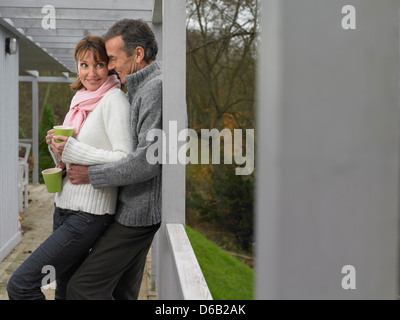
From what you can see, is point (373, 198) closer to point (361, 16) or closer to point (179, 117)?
point (361, 16)

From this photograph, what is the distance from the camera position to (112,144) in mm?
2129

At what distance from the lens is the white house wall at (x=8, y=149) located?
5387 millimetres

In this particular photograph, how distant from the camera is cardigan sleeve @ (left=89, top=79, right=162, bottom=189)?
2.01 m

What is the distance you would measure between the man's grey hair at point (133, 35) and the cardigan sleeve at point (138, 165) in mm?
237

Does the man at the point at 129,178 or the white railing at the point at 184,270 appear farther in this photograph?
the man at the point at 129,178

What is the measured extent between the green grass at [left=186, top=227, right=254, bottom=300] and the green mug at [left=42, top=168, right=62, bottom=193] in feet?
19.4

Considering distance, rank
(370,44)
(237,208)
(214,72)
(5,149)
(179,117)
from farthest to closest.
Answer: (214,72) < (237,208) < (5,149) < (179,117) < (370,44)

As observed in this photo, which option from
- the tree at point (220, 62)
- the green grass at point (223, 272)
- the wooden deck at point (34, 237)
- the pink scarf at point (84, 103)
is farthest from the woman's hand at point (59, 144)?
the tree at point (220, 62)

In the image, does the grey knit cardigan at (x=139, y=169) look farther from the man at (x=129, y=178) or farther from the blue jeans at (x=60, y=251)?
the blue jeans at (x=60, y=251)

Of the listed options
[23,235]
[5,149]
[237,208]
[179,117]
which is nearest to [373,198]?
[179,117]

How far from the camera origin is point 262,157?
0.51m

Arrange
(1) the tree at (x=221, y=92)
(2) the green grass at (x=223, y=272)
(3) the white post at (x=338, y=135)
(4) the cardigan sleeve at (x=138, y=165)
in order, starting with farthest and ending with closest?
(1) the tree at (x=221, y=92), (2) the green grass at (x=223, y=272), (4) the cardigan sleeve at (x=138, y=165), (3) the white post at (x=338, y=135)

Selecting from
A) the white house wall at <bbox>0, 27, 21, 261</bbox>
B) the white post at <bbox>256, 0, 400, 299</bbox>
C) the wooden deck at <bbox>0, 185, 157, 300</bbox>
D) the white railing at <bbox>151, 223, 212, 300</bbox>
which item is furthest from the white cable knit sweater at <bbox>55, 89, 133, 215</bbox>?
the white house wall at <bbox>0, 27, 21, 261</bbox>

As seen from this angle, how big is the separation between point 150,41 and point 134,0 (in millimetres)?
2350
